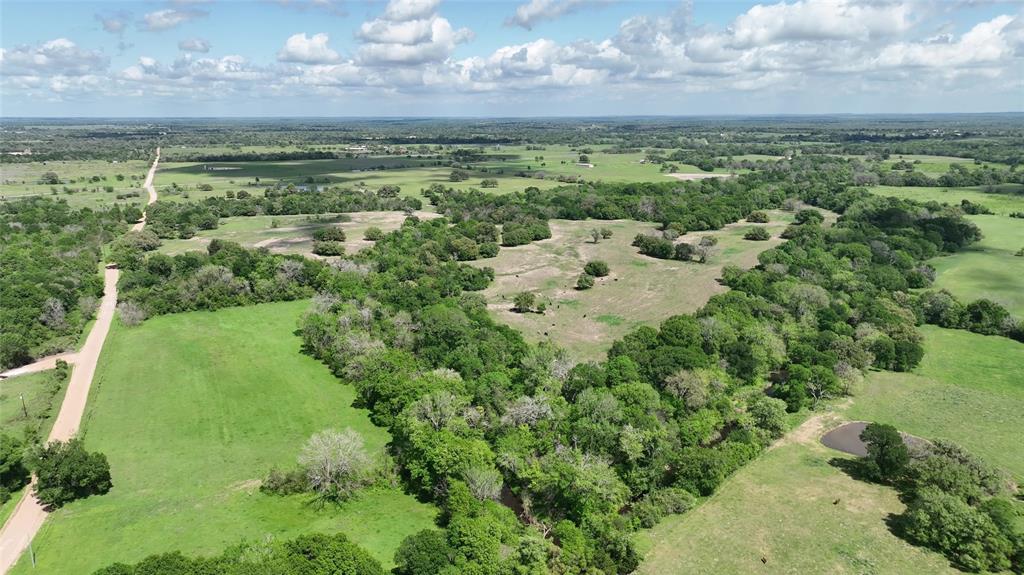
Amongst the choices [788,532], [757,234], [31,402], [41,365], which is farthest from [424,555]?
[757,234]

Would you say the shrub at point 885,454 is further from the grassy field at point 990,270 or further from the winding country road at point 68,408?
the winding country road at point 68,408

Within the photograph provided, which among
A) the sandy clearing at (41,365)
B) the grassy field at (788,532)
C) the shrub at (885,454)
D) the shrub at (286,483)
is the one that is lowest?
the grassy field at (788,532)

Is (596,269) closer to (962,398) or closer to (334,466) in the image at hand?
(962,398)

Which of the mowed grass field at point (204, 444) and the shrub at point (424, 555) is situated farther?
the mowed grass field at point (204, 444)

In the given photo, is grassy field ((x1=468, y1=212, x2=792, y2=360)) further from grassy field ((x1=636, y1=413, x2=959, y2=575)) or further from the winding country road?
the winding country road

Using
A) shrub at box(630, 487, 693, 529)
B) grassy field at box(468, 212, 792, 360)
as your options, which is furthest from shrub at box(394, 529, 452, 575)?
grassy field at box(468, 212, 792, 360)

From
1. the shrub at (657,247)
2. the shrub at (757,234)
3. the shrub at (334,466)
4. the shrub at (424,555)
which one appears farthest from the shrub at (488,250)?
the shrub at (424,555)

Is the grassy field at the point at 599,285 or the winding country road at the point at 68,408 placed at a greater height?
the grassy field at the point at 599,285
